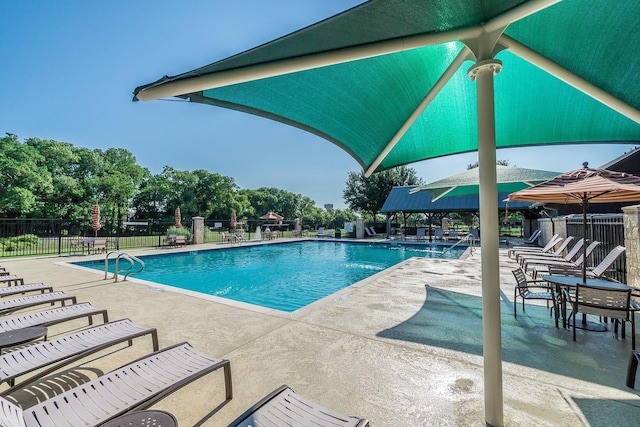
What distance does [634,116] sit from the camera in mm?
2650

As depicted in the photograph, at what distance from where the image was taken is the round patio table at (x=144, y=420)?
149 cm

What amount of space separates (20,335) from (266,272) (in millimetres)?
8261

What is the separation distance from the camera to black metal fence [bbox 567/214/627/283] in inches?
240

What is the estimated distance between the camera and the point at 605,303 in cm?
325

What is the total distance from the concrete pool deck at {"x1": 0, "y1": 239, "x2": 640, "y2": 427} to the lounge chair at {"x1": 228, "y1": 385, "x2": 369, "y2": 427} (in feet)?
1.88

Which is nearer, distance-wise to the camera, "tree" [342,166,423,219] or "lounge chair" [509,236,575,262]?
"lounge chair" [509,236,575,262]

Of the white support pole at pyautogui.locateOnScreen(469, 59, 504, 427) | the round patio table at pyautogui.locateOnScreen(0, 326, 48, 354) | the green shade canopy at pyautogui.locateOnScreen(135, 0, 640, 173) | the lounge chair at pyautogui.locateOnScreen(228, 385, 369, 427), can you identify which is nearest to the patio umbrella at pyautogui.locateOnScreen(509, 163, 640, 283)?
the green shade canopy at pyautogui.locateOnScreen(135, 0, 640, 173)

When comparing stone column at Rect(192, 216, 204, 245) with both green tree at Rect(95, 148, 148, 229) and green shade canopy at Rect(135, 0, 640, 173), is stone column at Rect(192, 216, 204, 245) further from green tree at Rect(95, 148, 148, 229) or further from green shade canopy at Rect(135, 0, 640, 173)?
green tree at Rect(95, 148, 148, 229)

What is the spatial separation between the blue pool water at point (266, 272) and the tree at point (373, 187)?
15828mm

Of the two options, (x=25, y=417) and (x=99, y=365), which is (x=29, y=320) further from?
(x=25, y=417)

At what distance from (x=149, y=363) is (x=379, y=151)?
3640 millimetres

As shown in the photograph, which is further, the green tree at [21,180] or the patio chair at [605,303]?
the green tree at [21,180]

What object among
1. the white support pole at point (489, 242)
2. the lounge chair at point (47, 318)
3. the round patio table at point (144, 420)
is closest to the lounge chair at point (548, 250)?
Result: the white support pole at point (489, 242)

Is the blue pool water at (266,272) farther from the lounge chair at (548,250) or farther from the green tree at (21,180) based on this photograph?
the green tree at (21,180)
